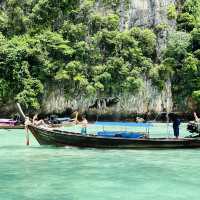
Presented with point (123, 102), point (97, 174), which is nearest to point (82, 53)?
point (123, 102)

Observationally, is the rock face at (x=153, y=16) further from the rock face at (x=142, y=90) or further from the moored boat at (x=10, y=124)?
the moored boat at (x=10, y=124)

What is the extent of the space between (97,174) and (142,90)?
25119 mm

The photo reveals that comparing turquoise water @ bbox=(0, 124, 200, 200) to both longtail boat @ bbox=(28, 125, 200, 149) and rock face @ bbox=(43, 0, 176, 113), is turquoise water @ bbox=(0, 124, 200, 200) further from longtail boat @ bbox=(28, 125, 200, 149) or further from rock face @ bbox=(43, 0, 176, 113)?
rock face @ bbox=(43, 0, 176, 113)

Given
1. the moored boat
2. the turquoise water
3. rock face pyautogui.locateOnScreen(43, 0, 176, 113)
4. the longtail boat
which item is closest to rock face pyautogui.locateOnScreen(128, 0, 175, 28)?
rock face pyautogui.locateOnScreen(43, 0, 176, 113)

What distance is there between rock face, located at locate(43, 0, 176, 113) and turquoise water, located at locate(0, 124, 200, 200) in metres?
18.1

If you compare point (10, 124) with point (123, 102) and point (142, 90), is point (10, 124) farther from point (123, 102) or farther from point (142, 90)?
point (142, 90)

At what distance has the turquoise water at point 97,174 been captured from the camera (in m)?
11.5

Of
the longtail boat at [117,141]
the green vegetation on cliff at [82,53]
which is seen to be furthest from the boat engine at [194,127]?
the green vegetation on cliff at [82,53]

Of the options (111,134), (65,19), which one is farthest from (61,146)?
(65,19)

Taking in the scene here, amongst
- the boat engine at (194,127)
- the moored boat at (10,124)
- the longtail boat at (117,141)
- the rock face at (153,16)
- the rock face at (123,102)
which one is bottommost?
the longtail boat at (117,141)

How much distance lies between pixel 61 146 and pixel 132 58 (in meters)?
19.5

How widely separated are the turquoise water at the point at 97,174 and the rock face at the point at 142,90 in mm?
Result: 18149

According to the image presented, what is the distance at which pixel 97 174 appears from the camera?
1398 centimetres

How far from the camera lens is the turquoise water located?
1148cm
